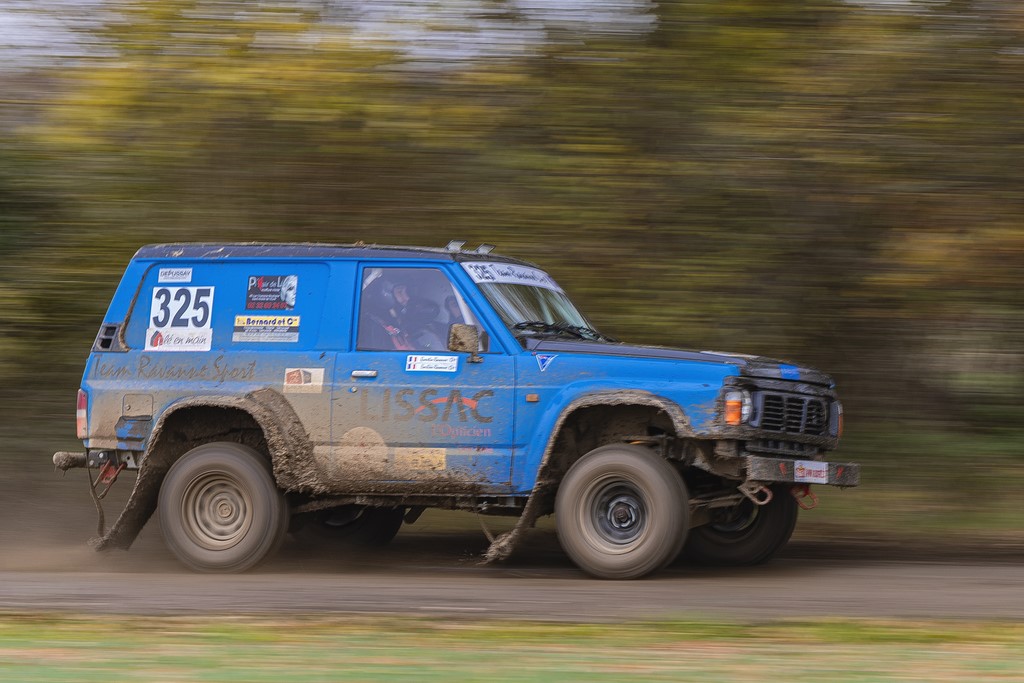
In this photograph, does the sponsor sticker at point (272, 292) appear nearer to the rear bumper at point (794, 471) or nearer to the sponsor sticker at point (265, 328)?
the sponsor sticker at point (265, 328)

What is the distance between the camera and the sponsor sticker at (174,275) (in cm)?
898

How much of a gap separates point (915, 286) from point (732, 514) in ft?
10.5

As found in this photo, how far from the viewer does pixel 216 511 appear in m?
8.91

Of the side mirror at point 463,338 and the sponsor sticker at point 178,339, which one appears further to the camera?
the sponsor sticker at point 178,339

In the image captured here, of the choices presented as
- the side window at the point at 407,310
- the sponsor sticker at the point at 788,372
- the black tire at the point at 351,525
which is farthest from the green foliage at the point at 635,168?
the side window at the point at 407,310

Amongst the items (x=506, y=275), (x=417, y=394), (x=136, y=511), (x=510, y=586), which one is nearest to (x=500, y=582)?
(x=510, y=586)

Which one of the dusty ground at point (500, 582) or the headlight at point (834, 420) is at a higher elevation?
the headlight at point (834, 420)

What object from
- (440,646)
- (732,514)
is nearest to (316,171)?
(732,514)

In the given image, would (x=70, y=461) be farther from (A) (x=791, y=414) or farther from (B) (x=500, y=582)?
(A) (x=791, y=414)

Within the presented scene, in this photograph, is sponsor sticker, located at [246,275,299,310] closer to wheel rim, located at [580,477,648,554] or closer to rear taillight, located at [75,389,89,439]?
rear taillight, located at [75,389,89,439]

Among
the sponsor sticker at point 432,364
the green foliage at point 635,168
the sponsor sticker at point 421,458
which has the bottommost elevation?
the sponsor sticker at point 421,458

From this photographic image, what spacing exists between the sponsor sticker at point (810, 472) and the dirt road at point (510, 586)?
64 cm

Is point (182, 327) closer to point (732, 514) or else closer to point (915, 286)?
point (732, 514)

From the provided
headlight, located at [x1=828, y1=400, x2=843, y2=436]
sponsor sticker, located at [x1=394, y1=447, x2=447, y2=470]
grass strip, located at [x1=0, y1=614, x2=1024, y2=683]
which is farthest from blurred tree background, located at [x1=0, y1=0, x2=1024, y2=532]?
grass strip, located at [x1=0, y1=614, x2=1024, y2=683]
